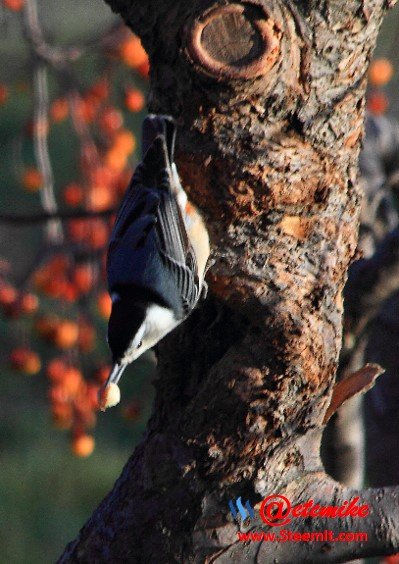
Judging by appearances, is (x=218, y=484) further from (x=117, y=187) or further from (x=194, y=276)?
(x=117, y=187)

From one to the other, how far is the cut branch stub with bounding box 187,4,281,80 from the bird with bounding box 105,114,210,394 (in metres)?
0.25

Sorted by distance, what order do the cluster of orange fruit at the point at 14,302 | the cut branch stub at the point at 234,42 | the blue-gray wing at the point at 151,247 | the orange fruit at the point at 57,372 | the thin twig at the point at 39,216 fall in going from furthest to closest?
the orange fruit at the point at 57,372 < the cluster of orange fruit at the point at 14,302 < the thin twig at the point at 39,216 < the blue-gray wing at the point at 151,247 < the cut branch stub at the point at 234,42

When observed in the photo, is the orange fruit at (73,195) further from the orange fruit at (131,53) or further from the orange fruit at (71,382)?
the orange fruit at (71,382)

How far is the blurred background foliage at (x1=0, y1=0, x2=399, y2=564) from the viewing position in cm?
318

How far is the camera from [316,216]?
6.40 feet

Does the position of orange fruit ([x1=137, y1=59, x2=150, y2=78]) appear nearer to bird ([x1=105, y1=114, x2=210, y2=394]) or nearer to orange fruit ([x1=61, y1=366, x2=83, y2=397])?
orange fruit ([x1=61, y1=366, x2=83, y2=397])

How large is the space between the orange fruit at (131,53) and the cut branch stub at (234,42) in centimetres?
151

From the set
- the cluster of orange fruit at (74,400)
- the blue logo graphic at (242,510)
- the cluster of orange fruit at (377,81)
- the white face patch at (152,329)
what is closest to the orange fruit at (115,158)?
the cluster of orange fruit at (74,400)

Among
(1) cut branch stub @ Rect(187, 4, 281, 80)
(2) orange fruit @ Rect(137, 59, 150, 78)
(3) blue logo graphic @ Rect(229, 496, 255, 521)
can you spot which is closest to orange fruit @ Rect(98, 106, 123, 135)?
(2) orange fruit @ Rect(137, 59, 150, 78)

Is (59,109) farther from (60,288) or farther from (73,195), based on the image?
(60,288)

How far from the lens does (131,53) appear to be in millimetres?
3258

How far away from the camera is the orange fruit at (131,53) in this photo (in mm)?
3248

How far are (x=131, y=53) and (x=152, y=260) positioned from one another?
133cm

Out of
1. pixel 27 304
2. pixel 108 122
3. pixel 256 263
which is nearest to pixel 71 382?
pixel 27 304
